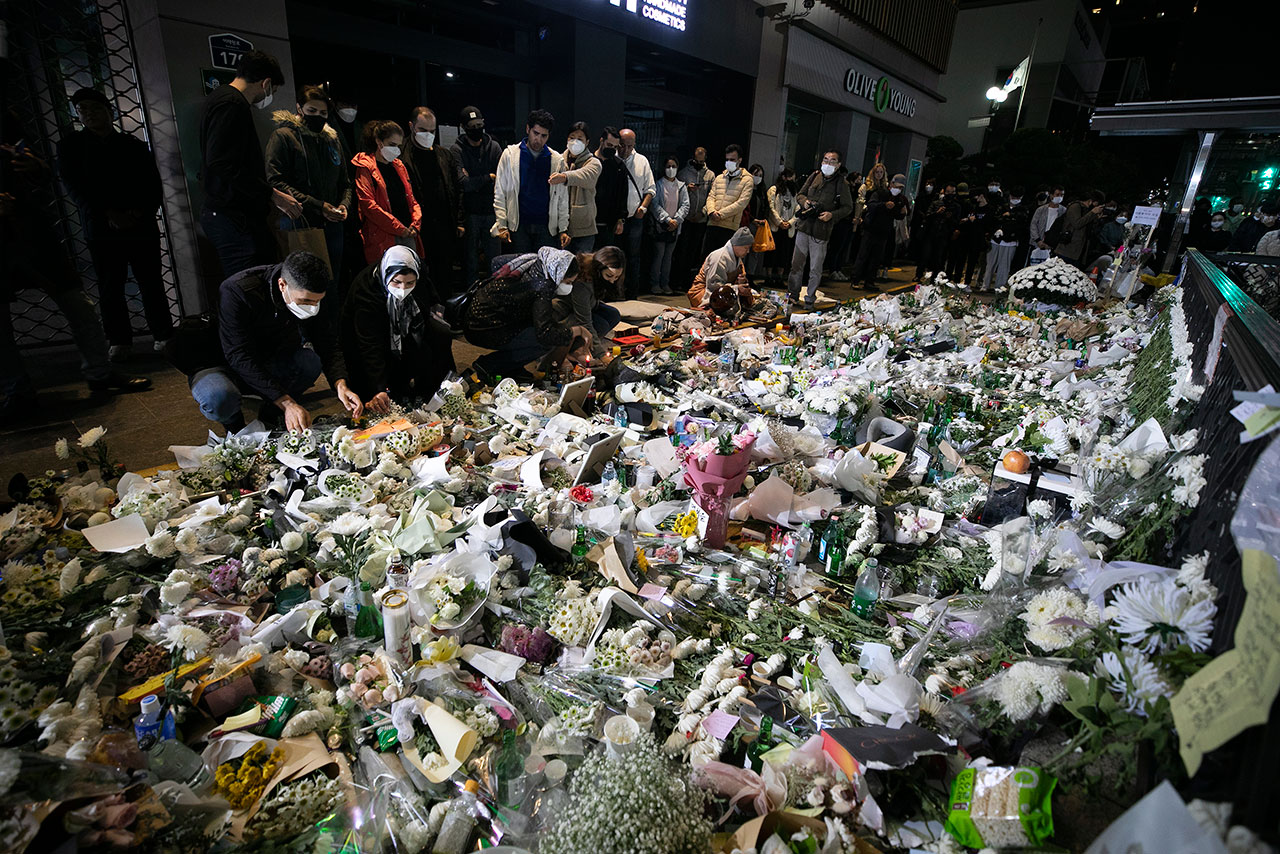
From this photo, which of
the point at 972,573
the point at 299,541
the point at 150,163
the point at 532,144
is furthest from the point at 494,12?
the point at 972,573

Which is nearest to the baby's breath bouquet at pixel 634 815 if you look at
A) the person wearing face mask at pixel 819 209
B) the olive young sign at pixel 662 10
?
the person wearing face mask at pixel 819 209

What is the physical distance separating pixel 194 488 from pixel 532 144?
4.14 metres

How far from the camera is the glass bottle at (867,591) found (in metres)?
2.08

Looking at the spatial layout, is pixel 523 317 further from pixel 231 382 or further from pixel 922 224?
pixel 922 224

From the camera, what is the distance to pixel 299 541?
2.17 meters

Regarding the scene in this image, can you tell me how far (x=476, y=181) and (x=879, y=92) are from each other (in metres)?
11.9

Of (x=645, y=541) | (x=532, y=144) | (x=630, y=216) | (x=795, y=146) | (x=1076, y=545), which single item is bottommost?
(x=645, y=541)

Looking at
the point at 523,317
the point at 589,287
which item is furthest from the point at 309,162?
the point at 589,287

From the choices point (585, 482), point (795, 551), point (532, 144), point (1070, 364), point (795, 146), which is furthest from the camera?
point (795, 146)

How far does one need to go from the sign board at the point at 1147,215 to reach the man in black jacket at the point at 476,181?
7.46 m

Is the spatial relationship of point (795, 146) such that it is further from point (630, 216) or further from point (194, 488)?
point (194, 488)

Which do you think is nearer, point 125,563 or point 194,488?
point 125,563

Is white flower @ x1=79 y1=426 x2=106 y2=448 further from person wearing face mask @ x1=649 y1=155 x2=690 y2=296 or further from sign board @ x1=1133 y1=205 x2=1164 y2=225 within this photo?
sign board @ x1=1133 y1=205 x2=1164 y2=225

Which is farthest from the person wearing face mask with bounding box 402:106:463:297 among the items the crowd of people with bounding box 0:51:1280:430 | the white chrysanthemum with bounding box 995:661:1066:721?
the white chrysanthemum with bounding box 995:661:1066:721
